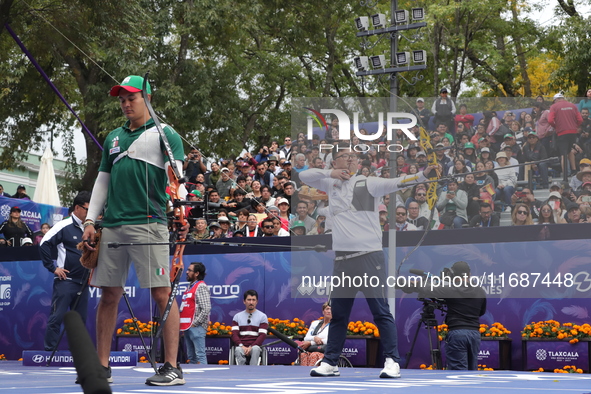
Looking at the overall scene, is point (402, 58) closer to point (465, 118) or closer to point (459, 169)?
point (465, 118)

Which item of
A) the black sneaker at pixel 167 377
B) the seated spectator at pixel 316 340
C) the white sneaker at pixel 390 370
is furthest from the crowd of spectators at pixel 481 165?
the black sneaker at pixel 167 377

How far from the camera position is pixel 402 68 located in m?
13.8

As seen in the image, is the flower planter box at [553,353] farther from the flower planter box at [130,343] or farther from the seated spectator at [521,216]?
the flower planter box at [130,343]

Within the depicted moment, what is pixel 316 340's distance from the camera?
435 inches

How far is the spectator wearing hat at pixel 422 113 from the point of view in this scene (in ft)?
31.4

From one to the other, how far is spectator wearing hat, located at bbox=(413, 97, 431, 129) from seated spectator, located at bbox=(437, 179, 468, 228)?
0.85 m

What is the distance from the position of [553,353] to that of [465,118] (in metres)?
3.04

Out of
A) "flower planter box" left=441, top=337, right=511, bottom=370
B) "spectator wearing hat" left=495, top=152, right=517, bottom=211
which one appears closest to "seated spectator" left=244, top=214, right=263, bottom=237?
"flower planter box" left=441, top=337, right=511, bottom=370

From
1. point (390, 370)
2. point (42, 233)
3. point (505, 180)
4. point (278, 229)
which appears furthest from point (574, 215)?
point (42, 233)

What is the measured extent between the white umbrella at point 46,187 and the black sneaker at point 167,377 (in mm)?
15399

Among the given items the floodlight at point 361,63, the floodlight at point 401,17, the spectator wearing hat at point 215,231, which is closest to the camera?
the spectator wearing hat at point 215,231

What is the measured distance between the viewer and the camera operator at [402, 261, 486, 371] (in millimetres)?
8414

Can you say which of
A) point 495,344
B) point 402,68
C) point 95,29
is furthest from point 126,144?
point 95,29

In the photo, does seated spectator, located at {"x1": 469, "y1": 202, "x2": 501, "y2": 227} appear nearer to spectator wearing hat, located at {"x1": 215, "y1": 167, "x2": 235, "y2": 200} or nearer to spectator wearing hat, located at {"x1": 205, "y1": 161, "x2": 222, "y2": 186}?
spectator wearing hat, located at {"x1": 215, "y1": 167, "x2": 235, "y2": 200}
